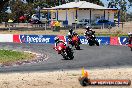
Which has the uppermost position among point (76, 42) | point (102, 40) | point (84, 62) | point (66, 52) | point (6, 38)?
point (66, 52)

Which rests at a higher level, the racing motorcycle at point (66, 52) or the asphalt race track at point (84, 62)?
the racing motorcycle at point (66, 52)

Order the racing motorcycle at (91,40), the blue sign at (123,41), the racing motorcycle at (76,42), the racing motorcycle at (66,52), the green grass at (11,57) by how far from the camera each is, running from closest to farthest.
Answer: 1. the green grass at (11,57)
2. the racing motorcycle at (66,52)
3. the racing motorcycle at (76,42)
4. the racing motorcycle at (91,40)
5. the blue sign at (123,41)

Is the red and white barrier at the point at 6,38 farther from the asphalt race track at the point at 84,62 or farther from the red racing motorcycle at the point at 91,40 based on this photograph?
the asphalt race track at the point at 84,62

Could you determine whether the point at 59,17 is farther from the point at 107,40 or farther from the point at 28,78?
the point at 28,78

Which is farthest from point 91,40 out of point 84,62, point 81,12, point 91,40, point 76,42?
point 81,12

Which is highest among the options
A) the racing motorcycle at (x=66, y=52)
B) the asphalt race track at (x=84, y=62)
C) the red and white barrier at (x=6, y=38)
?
the racing motorcycle at (x=66, y=52)

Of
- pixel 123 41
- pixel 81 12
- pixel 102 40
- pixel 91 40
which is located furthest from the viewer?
pixel 81 12

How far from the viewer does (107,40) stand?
39562 millimetres

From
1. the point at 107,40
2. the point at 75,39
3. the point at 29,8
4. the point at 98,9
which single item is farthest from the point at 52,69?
the point at 29,8

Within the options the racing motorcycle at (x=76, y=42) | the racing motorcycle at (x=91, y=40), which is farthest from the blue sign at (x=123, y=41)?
the racing motorcycle at (x=76, y=42)

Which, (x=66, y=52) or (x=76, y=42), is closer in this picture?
(x=66, y=52)

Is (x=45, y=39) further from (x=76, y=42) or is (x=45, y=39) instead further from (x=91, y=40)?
(x=76, y=42)

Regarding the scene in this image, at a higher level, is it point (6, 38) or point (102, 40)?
point (102, 40)

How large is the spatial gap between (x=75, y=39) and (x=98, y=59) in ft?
24.2
